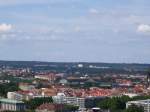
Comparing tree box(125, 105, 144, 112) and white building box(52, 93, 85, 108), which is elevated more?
tree box(125, 105, 144, 112)

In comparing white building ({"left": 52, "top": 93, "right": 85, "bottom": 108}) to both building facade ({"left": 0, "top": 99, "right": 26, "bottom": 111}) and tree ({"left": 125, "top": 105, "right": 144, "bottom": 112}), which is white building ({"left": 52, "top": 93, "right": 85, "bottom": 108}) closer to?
building facade ({"left": 0, "top": 99, "right": 26, "bottom": 111})

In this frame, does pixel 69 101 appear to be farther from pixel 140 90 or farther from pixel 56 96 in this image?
pixel 140 90

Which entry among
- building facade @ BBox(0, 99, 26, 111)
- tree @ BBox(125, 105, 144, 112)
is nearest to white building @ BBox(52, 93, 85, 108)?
building facade @ BBox(0, 99, 26, 111)

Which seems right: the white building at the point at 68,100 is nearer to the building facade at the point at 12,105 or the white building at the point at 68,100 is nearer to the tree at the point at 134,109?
the building facade at the point at 12,105

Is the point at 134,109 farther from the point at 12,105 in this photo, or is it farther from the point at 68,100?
the point at 68,100

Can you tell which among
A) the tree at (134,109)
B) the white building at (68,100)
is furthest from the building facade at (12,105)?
the tree at (134,109)

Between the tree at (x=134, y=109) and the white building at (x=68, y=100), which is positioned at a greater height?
the tree at (x=134, y=109)

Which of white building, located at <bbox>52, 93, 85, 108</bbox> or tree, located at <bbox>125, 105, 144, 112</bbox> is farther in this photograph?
white building, located at <bbox>52, 93, 85, 108</bbox>

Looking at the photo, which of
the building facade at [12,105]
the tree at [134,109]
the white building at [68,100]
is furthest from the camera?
the white building at [68,100]

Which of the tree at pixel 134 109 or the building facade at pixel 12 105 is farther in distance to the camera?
the building facade at pixel 12 105

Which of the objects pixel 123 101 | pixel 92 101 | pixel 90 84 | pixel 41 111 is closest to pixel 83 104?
pixel 92 101

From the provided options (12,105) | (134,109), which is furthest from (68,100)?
(134,109)

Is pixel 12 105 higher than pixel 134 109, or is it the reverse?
pixel 134 109

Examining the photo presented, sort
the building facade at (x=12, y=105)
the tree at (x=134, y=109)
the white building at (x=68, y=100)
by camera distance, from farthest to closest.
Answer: the white building at (x=68, y=100), the building facade at (x=12, y=105), the tree at (x=134, y=109)
